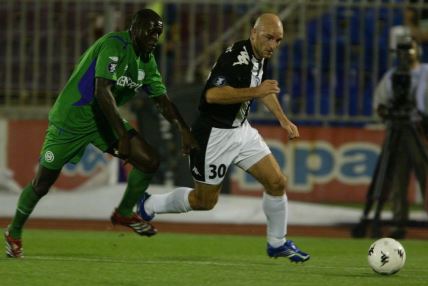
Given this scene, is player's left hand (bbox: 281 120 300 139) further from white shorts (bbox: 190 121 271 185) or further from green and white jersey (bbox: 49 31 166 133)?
green and white jersey (bbox: 49 31 166 133)

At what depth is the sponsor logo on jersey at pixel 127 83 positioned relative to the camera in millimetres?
9156

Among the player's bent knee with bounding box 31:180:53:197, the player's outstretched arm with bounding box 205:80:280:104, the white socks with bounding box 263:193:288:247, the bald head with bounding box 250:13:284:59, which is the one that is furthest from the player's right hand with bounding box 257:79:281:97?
the player's bent knee with bounding box 31:180:53:197

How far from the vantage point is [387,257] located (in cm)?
819

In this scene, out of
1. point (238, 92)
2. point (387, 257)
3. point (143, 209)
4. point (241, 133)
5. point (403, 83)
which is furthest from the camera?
point (403, 83)

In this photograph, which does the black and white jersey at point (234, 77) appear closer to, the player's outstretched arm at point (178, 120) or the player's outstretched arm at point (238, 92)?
the player's outstretched arm at point (238, 92)

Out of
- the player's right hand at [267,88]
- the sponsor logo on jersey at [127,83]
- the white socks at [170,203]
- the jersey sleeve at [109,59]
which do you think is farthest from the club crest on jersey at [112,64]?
the white socks at [170,203]

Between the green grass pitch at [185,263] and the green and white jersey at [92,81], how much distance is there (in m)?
1.13

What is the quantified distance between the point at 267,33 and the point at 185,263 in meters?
1.93

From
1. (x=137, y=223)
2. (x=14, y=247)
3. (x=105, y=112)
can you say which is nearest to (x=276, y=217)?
(x=137, y=223)

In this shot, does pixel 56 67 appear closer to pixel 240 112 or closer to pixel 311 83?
pixel 311 83

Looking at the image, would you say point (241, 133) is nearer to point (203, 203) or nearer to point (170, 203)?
point (203, 203)

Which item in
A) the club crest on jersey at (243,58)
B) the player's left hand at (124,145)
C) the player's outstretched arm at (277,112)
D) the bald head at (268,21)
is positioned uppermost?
the bald head at (268,21)

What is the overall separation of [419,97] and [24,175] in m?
5.72

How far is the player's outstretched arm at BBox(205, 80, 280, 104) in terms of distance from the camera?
854 centimetres
